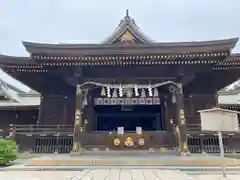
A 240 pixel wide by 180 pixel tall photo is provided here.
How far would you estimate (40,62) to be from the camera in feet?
33.6

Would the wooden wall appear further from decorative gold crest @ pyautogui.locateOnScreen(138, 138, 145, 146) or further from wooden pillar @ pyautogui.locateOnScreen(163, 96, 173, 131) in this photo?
wooden pillar @ pyautogui.locateOnScreen(163, 96, 173, 131)

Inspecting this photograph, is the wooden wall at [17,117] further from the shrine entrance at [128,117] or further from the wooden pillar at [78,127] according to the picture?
the wooden pillar at [78,127]

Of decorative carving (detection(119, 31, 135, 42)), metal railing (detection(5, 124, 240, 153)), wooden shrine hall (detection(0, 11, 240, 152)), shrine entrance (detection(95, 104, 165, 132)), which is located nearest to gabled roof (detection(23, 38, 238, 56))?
wooden shrine hall (detection(0, 11, 240, 152))

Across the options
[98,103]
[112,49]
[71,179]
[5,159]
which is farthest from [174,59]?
[5,159]

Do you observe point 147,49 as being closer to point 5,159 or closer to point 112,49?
point 112,49

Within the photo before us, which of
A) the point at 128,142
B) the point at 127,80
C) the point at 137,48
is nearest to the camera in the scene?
the point at 137,48

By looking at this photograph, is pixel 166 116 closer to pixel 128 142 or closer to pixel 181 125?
pixel 181 125

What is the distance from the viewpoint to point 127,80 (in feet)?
36.6

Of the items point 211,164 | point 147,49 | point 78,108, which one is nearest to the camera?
A: point 211,164

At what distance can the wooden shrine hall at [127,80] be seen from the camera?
9758mm

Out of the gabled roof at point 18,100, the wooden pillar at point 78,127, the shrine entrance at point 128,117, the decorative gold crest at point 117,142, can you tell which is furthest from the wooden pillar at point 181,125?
the gabled roof at point 18,100

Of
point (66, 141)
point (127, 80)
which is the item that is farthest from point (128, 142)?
point (66, 141)

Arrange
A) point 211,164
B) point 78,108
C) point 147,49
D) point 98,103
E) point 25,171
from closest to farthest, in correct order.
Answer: point 25,171 < point 211,164 < point 147,49 < point 78,108 < point 98,103

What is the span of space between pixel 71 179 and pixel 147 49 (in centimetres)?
617
